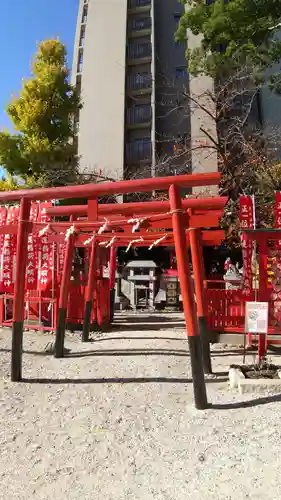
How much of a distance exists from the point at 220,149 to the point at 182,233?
10139 mm

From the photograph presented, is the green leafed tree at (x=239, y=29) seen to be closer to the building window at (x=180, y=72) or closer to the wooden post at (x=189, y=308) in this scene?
the wooden post at (x=189, y=308)

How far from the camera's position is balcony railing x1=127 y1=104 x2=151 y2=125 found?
25484 millimetres

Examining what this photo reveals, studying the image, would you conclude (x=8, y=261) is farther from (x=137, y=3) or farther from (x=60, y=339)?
(x=137, y=3)

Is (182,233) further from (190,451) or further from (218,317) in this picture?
(218,317)

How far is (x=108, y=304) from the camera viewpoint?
12.6m

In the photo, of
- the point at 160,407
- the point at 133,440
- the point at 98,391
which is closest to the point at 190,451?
the point at 133,440

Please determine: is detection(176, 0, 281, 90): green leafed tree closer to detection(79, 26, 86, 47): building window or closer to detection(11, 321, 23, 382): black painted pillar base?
detection(11, 321, 23, 382): black painted pillar base

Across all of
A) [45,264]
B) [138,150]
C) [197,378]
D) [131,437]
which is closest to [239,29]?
[45,264]

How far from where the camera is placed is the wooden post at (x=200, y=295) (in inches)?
265

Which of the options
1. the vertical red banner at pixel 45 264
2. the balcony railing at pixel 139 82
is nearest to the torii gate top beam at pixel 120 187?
the vertical red banner at pixel 45 264

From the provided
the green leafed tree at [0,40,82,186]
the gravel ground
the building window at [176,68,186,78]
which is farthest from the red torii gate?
the building window at [176,68,186,78]

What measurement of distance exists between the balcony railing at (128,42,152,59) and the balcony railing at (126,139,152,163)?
21.4 feet

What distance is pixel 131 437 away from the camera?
407 cm

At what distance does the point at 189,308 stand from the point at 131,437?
63.2 inches
